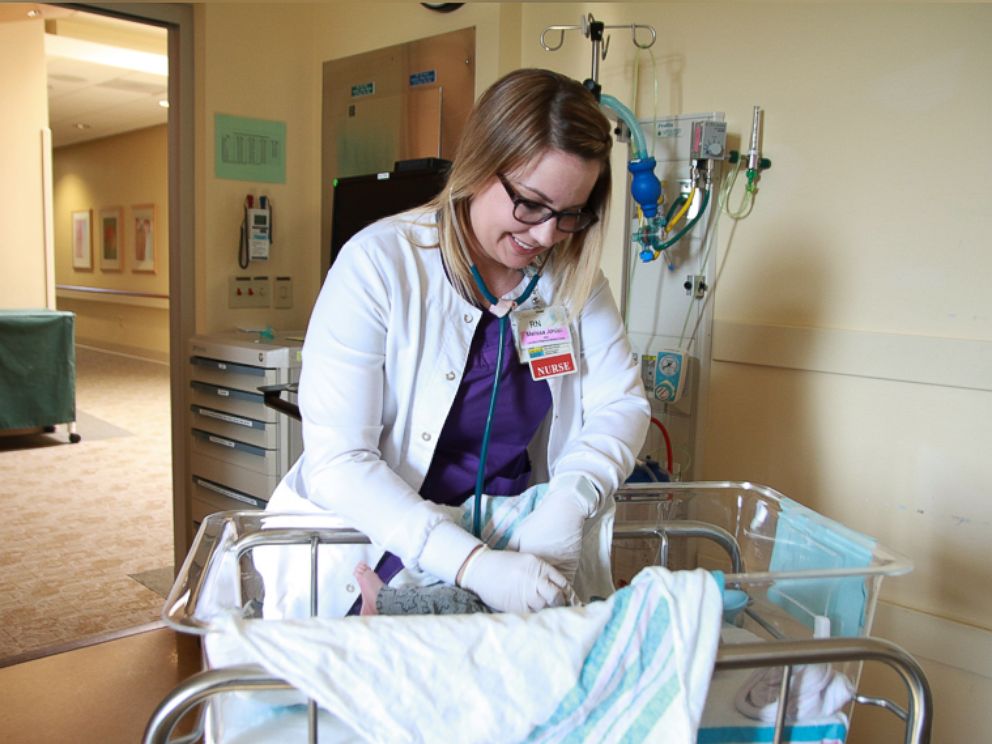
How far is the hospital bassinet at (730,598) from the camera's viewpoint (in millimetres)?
826

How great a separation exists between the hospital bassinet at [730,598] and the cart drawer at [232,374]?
170 centimetres

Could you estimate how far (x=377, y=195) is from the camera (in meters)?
2.79

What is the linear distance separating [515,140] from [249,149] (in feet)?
8.04

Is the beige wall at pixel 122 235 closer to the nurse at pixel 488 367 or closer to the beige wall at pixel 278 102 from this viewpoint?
the beige wall at pixel 278 102

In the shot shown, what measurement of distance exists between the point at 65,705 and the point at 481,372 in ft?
5.14

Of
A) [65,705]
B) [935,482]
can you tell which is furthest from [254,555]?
[935,482]

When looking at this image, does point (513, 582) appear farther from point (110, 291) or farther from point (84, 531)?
point (110, 291)

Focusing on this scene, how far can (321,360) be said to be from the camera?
1.13m

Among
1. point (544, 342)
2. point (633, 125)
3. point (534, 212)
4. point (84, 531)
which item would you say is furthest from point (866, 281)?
point (84, 531)

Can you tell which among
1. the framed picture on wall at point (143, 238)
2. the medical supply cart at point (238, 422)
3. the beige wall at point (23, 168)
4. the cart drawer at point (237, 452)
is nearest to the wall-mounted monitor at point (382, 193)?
the medical supply cart at point (238, 422)

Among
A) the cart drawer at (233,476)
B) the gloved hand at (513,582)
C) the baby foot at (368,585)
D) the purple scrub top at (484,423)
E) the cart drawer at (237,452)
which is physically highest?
the purple scrub top at (484,423)

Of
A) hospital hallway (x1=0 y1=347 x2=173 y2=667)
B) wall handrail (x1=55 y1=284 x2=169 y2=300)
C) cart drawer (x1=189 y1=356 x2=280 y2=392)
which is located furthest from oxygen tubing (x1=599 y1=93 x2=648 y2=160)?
wall handrail (x1=55 y1=284 x2=169 y2=300)

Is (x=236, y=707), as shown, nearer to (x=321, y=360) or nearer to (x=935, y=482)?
(x=321, y=360)

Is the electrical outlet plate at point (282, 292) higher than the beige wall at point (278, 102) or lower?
lower
